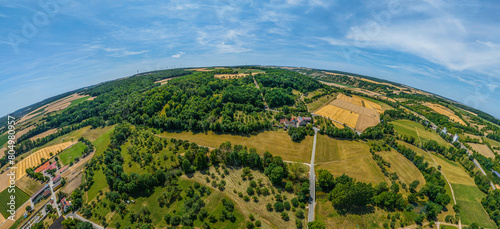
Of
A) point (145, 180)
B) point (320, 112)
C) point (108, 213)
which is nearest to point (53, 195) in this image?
point (108, 213)

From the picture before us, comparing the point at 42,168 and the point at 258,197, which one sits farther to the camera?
the point at 42,168

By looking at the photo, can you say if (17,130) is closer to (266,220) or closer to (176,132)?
(176,132)

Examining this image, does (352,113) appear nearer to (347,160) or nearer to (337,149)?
(337,149)

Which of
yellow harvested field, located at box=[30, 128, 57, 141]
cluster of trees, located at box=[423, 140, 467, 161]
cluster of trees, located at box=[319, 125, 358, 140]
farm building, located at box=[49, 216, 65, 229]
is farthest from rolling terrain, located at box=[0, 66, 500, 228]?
farm building, located at box=[49, 216, 65, 229]

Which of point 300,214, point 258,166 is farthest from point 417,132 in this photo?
point 258,166

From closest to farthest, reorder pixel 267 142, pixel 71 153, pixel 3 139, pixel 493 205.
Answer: pixel 493 205
pixel 267 142
pixel 71 153
pixel 3 139

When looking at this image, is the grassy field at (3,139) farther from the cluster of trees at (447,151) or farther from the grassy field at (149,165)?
the cluster of trees at (447,151)
